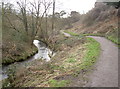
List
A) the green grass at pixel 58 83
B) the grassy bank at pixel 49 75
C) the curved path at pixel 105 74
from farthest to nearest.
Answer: the grassy bank at pixel 49 75 → the green grass at pixel 58 83 → the curved path at pixel 105 74

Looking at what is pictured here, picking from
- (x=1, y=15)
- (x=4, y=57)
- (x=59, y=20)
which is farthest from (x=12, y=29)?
(x=59, y=20)

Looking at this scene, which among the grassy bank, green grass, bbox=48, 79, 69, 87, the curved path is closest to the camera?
the curved path

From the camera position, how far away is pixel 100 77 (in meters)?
6.02

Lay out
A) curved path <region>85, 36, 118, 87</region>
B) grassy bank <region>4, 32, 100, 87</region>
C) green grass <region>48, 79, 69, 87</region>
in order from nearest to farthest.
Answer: curved path <region>85, 36, 118, 87</region>
green grass <region>48, 79, 69, 87</region>
grassy bank <region>4, 32, 100, 87</region>

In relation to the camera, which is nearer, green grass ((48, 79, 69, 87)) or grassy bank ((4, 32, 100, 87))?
green grass ((48, 79, 69, 87))

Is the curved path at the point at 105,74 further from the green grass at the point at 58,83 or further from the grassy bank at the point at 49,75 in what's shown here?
the green grass at the point at 58,83

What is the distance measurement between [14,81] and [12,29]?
40.6ft

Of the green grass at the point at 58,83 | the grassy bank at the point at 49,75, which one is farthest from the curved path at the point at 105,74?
the green grass at the point at 58,83

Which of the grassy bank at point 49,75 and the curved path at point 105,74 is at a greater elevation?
the curved path at point 105,74

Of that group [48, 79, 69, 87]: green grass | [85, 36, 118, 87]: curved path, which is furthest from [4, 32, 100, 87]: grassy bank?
[85, 36, 118, 87]: curved path

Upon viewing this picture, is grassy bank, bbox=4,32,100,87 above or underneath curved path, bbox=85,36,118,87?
underneath

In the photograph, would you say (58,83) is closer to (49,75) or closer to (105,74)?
(49,75)

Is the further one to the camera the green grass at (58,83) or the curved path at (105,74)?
the green grass at (58,83)

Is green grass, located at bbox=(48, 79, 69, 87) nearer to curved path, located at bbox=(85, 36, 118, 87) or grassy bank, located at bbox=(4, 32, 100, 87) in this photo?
grassy bank, located at bbox=(4, 32, 100, 87)
